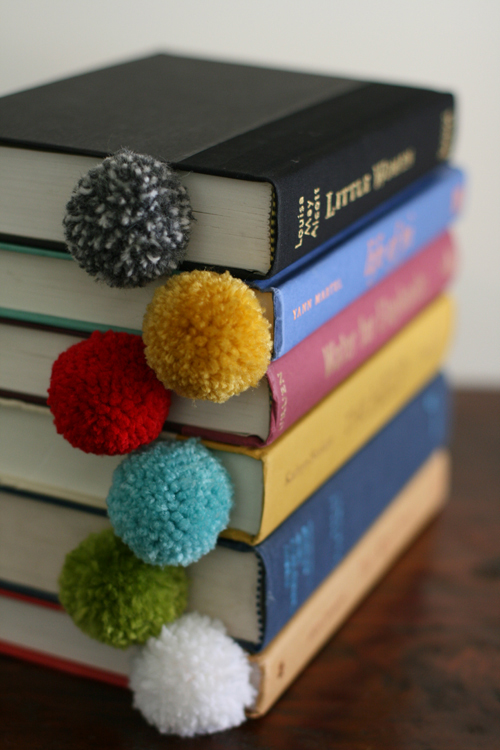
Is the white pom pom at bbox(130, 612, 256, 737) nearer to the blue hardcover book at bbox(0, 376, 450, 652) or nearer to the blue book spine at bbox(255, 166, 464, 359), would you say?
the blue hardcover book at bbox(0, 376, 450, 652)

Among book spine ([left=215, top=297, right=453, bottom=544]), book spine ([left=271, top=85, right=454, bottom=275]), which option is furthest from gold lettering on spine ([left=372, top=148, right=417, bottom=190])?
book spine ([left=215, top=297, right=453, bottom=544])

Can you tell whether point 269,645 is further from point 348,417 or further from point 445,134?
point 445,134

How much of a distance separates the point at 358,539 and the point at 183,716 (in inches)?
8.0

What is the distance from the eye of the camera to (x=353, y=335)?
57cm

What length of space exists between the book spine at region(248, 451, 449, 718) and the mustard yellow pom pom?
7.4 inches

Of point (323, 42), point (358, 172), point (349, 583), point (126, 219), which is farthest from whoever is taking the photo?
point (323, 42)

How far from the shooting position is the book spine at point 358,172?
1.47 ft

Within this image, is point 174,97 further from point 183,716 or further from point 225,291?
point 183,716

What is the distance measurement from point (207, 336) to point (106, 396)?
64mm

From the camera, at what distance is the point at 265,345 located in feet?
1.42

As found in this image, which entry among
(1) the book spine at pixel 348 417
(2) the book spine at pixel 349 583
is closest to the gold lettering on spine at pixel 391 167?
(1) the book spine at pixel 348 417

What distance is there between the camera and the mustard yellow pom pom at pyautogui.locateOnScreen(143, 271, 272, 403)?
0.42m

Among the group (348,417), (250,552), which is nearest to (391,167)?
(348,417)

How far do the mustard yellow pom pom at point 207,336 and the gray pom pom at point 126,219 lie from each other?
2 cm
